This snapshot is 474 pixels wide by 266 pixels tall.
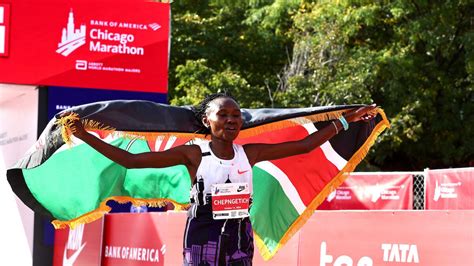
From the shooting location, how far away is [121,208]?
489 inches

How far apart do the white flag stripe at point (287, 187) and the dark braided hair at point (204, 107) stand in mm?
853

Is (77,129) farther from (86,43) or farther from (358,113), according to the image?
(86,43)

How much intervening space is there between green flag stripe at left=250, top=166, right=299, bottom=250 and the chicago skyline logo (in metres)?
5.39

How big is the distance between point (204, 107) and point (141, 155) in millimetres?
566

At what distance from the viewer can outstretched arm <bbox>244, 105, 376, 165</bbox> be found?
5.76 m

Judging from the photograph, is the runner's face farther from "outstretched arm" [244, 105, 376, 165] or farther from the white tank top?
"outstretched arm" [244, 105, 376, 165]

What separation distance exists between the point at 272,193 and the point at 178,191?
0.73 metres

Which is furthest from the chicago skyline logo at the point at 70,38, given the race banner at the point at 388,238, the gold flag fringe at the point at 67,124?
the gold flag fringe at the point at 67,124

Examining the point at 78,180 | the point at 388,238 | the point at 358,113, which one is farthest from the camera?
the point at 388,238

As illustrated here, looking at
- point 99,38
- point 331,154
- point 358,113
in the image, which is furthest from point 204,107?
point 99,38

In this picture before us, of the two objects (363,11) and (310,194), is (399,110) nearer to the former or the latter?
(363,11)

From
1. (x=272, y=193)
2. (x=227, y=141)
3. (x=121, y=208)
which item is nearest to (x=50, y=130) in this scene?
(x=227, y=141)

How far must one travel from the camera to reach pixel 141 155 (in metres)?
5.53

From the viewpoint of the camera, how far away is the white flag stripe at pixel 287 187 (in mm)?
6906
